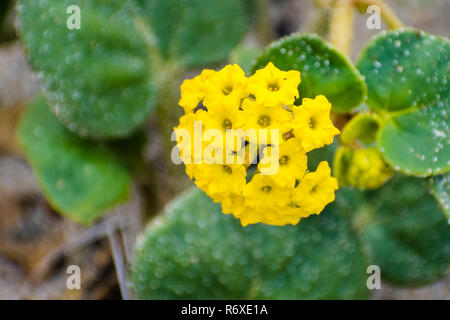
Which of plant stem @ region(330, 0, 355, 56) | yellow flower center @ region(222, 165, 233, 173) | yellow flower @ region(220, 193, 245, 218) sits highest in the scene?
plant stem @ region(330, 0, 355, 56)

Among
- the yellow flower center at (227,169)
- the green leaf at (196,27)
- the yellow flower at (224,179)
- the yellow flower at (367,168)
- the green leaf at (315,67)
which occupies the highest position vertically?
the green leaf at (196,27)

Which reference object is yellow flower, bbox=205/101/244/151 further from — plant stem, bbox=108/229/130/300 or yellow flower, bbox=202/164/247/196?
plant stem, bbox=108/229/130/300

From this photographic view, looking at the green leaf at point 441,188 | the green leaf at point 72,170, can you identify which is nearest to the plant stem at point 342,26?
the green leaf at point 441,188

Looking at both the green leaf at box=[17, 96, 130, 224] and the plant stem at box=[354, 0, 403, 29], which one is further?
the green leaf at box=[17, 96, 130, 224]

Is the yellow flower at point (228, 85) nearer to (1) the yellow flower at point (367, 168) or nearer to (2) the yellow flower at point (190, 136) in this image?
(2) the yellow flower at point (190, 136)

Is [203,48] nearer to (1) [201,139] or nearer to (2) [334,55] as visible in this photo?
(2) [334,55]

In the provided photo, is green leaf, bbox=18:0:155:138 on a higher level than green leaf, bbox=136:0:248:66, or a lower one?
lower

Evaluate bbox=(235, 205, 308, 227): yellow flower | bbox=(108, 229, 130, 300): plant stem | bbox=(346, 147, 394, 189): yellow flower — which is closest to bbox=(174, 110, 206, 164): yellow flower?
bbox=(235, 205, 308, 227): yellow flower
